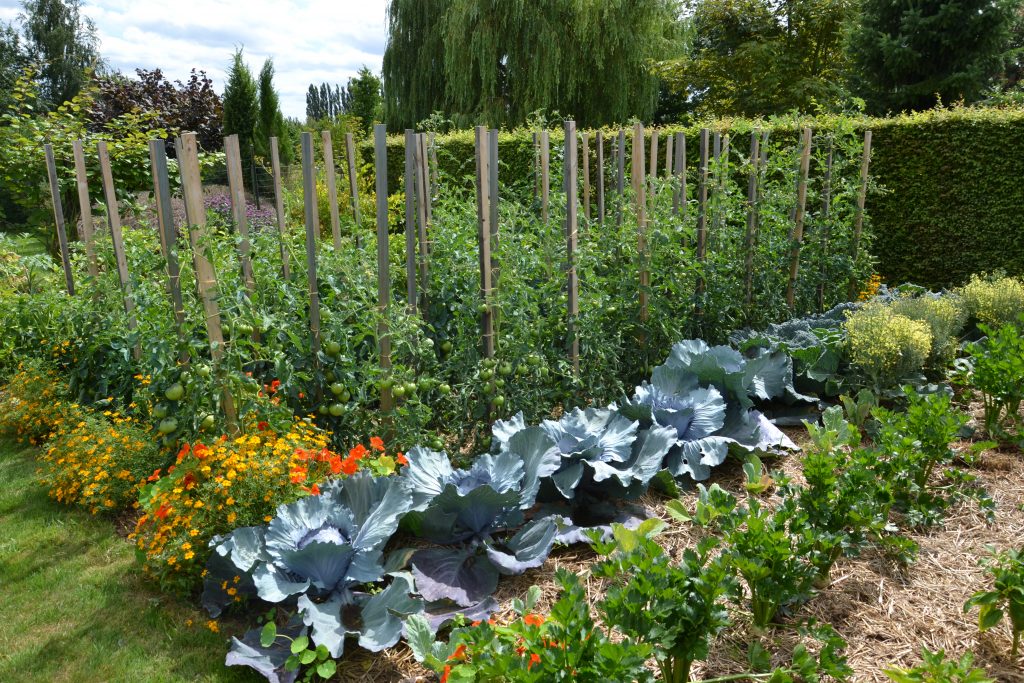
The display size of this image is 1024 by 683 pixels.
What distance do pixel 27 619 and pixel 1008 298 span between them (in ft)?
18.6

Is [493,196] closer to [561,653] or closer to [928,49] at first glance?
[561,653]

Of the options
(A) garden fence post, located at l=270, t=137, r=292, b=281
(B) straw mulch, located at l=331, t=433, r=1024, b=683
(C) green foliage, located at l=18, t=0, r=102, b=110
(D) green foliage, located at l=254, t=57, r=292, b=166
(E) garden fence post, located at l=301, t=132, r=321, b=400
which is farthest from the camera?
(C) green foliage, located at l=18, t=0, r=102, b=110

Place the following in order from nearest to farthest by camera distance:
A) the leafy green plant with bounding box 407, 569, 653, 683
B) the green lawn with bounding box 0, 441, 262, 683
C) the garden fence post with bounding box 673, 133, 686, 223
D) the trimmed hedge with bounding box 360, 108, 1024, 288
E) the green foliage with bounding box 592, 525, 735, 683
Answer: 1. the leafy green plant with bounding box 407, 569, 653, 683
2. the green foliage with bounding box 592, 525, 735, 683
3. the green lawn with bounding box 0, 441, 262, 683
4. the garden fence post with bounding box 673, 133, 686, 223
5. the trimmed hedge with bounding box 360, 108, 1024, 288

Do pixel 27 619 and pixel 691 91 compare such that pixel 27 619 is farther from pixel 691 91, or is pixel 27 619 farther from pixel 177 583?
pixel 691 91

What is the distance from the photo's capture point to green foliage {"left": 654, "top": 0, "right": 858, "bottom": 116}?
14750 mm

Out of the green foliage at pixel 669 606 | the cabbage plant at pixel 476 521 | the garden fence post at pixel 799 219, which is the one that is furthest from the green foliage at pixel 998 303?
the green foliage at pixel 669 606

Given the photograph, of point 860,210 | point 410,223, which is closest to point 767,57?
point 860,210

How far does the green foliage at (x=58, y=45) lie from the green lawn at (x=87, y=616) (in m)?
25.7

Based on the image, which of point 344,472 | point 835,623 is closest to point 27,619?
point 344,472

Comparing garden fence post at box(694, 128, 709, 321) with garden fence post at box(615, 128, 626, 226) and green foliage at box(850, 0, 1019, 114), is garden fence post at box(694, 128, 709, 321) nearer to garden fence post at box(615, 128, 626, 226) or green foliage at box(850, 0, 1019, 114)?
garden fence post at box(615, 128, 626, 226)

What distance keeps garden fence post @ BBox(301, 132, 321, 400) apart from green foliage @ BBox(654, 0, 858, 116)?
1283cm

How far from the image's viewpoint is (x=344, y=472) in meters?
2.86

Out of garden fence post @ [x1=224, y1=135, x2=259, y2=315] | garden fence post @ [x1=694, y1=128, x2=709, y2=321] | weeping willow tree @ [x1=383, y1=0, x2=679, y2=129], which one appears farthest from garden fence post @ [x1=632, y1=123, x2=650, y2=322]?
weeping willow tree @ [x1=383, y1=0, x2=679, y2=129]

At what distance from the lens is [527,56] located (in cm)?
1255
